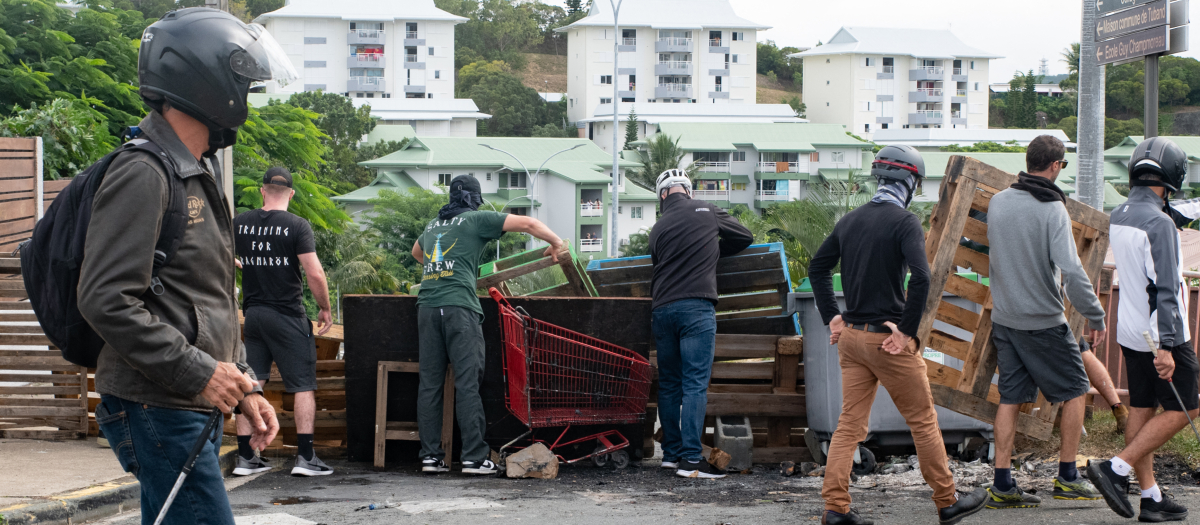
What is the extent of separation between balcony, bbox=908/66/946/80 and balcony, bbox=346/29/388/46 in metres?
69.3

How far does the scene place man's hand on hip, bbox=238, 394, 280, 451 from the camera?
8.97ft

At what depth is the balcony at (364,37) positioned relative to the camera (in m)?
117

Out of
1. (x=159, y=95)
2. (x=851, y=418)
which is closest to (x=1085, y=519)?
(x=851, y=418)

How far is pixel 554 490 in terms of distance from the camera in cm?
612

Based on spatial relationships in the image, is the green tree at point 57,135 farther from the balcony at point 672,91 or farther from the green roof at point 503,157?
the balcony at point 672,91

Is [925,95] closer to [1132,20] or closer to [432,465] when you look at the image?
[1132,20]

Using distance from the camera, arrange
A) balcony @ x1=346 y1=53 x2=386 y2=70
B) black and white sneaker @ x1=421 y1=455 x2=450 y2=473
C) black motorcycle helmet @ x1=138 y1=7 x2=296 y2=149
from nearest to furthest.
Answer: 1. black motorcycle helmet @ x1=138 y1=7 x2=296 y2=149
2. black and white sneaker @ x1=421 y1=455 x2=450 y2=473
3. balcony @ x1=346 y1=53 x2=386 y2=70

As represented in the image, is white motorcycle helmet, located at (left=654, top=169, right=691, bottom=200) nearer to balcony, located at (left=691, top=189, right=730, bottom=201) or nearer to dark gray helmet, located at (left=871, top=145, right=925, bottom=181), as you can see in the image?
dark gray helmet, located at (left=871, top=145, right=925, bottom=181)

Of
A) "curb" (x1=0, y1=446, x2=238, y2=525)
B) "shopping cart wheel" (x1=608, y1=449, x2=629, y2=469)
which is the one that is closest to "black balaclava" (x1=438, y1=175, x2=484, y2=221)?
"shopping cart wheel" (x1=608, y1=449, x2=629, y2=469)

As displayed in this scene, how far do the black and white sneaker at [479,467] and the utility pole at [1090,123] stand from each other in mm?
7064

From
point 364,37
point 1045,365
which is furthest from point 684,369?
point 364,37

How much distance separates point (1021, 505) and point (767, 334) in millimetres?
2411

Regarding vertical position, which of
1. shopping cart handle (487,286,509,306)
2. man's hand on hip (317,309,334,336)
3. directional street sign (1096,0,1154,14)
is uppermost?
directional street sign (1096,0,1154,14)

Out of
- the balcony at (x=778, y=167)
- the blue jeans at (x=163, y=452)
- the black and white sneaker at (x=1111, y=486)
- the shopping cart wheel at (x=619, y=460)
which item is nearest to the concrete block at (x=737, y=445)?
the shopping cart wheel at (x=619, y=460)
